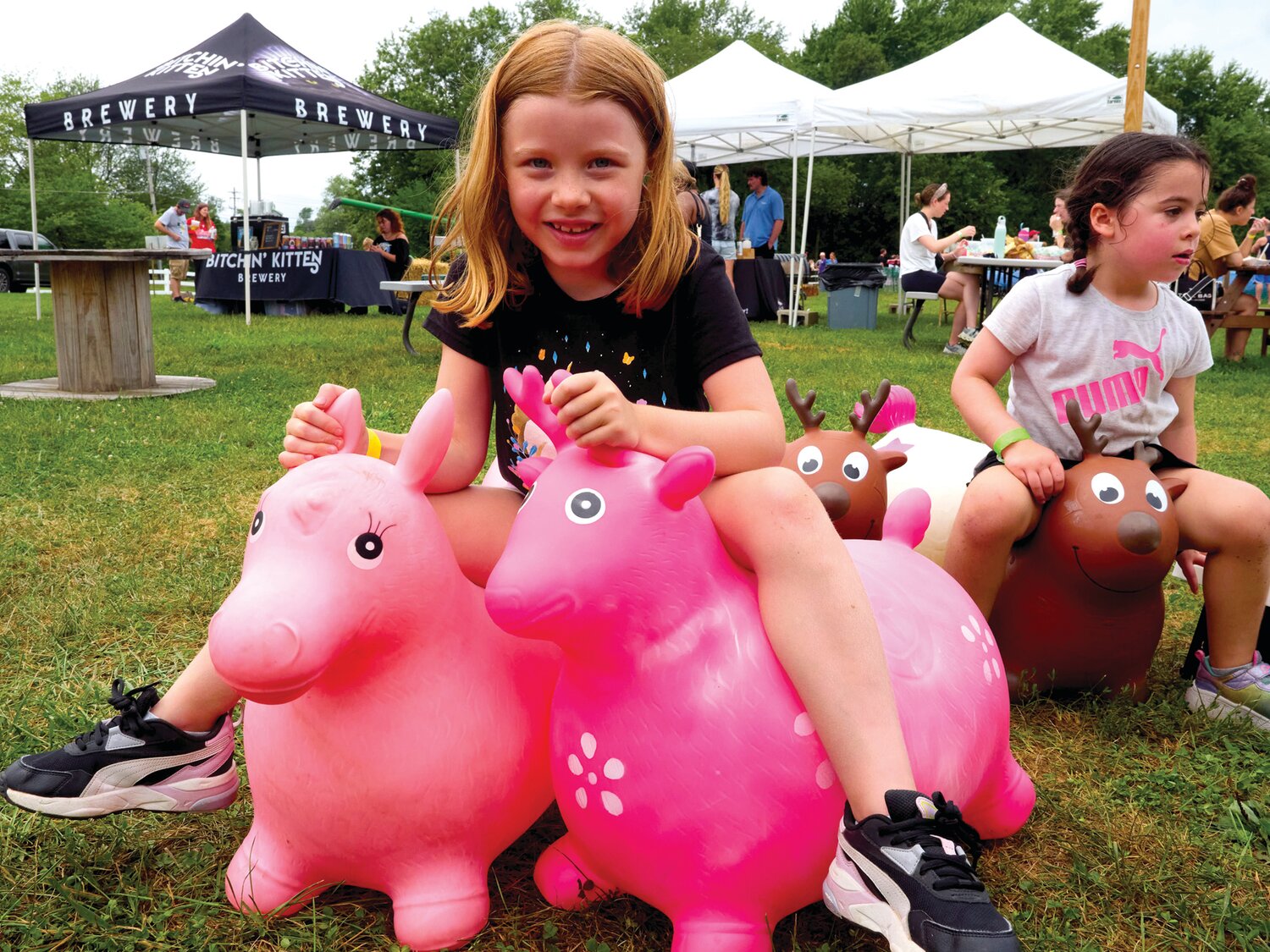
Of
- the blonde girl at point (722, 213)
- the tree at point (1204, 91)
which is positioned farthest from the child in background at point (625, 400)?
the tree at point (1204, 91)

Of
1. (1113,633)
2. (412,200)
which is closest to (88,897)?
(1113,633)

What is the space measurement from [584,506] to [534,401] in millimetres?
170

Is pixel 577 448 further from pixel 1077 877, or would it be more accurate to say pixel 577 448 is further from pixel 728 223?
pixel 728 223

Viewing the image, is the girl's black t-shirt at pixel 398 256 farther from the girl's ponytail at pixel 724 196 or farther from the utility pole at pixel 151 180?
the utility pole at pixel 151 180

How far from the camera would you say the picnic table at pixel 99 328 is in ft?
20.0

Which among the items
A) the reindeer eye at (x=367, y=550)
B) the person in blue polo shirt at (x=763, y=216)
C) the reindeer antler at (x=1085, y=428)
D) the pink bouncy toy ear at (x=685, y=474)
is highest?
the person in blue polo shirt at (x=763, y=216)

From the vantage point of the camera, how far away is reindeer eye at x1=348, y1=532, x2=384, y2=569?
132 centimetres

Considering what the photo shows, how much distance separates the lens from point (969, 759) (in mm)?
1476

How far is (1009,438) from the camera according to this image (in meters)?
2.19

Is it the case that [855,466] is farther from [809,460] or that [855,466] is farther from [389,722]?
[389,722]

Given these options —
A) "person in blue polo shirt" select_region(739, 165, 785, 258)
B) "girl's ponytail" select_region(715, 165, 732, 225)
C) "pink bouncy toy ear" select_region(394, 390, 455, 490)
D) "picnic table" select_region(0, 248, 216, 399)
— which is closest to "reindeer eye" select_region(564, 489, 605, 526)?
"pink bouncy toy ear" select_region(394, 390, 455, 490)

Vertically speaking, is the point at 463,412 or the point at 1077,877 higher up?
the point at 463,412

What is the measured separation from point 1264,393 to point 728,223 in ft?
20.1

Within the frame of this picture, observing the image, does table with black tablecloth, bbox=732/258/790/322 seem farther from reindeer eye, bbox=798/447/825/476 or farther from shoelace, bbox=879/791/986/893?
shoelace, bbox=879/791/986/893
